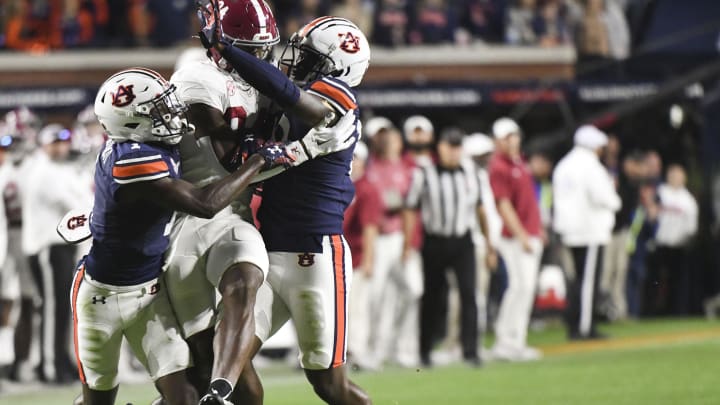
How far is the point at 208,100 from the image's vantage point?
6.72m

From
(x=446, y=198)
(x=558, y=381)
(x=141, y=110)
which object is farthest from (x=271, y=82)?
(x=446, y=198)

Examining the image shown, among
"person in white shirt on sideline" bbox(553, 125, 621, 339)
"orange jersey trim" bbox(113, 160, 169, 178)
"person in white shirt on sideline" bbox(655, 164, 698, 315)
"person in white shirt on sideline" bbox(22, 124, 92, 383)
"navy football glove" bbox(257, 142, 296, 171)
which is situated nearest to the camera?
"orange jersey trim" bbox(113, 160, 169, 178)

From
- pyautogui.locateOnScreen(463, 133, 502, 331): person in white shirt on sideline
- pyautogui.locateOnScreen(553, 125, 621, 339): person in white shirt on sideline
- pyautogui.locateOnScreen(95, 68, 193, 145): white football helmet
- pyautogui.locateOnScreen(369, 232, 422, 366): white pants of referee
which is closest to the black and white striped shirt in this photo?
pyautogui.locateOnScreen(463, 133, 502, 331): person in white shirt on sideline

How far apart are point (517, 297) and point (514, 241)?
1.75ft

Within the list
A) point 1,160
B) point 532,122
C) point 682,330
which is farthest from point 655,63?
point 1,160

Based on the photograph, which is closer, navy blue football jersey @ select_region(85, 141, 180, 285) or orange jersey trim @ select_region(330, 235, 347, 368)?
navy blue football jersey @ select_region(85, 141, 180, 285)

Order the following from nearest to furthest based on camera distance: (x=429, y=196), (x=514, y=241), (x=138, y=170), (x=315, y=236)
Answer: (x=138, y=170)
(x=315, y=236)
(x=429, y=196)
(x=514, y=241)

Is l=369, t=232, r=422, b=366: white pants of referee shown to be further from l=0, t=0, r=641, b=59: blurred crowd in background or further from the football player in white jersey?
the football player in white jersey

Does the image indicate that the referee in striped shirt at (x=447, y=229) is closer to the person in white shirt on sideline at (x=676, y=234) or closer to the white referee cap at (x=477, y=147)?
the white referee cap at (x=477, y=147)

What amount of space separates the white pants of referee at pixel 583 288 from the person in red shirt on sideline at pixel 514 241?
2.60 feet

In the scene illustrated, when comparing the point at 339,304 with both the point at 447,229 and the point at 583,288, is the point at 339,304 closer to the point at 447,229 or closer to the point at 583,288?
the point at 447,229

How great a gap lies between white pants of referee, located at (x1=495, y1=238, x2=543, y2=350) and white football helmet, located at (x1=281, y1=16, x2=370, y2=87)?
625 cm

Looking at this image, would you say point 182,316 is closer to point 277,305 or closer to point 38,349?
point 277,305

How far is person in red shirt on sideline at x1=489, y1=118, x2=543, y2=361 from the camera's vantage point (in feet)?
43.2
